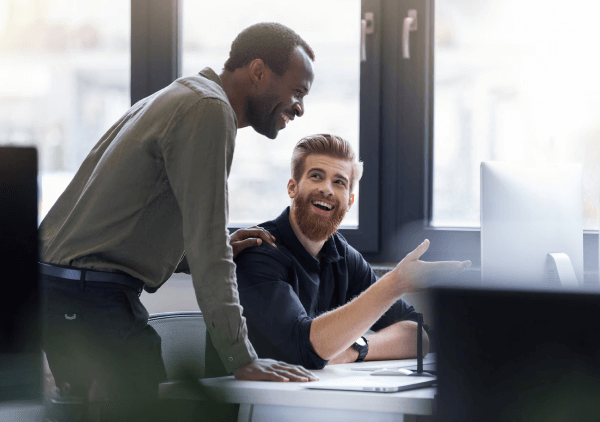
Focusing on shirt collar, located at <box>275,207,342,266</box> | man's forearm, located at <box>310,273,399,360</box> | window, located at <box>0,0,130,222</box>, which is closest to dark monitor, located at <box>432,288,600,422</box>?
man's forearm, located at <box>310,273,399,360</box>

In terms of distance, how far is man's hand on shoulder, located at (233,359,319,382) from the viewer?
47.9 inches

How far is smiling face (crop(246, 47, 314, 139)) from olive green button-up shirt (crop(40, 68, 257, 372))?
221 millimetres

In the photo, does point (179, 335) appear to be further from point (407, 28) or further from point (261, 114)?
point (407, 28)

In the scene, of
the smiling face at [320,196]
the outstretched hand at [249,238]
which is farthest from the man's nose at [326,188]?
the outstretched hand at [249,238]

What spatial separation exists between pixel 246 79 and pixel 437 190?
135 centimetres

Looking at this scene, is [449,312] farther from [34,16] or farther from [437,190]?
[34,16]

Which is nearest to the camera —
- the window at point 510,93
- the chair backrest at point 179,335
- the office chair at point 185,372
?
the office chair at point 185,372

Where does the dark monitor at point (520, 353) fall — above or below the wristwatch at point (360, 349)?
above

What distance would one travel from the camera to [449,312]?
0.67 metres

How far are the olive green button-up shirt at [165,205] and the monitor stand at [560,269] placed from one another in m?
0.75

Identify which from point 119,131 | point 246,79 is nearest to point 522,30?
point 246,79

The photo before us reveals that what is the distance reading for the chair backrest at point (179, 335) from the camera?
1696 mm

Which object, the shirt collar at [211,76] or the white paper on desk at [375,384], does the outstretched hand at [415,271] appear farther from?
the shirt collar at [211,76]

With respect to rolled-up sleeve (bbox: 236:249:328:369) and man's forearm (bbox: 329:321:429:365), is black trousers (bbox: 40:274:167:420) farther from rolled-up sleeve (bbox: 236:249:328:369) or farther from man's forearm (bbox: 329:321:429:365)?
man's forearm (bbox: 329:321:429:365)
